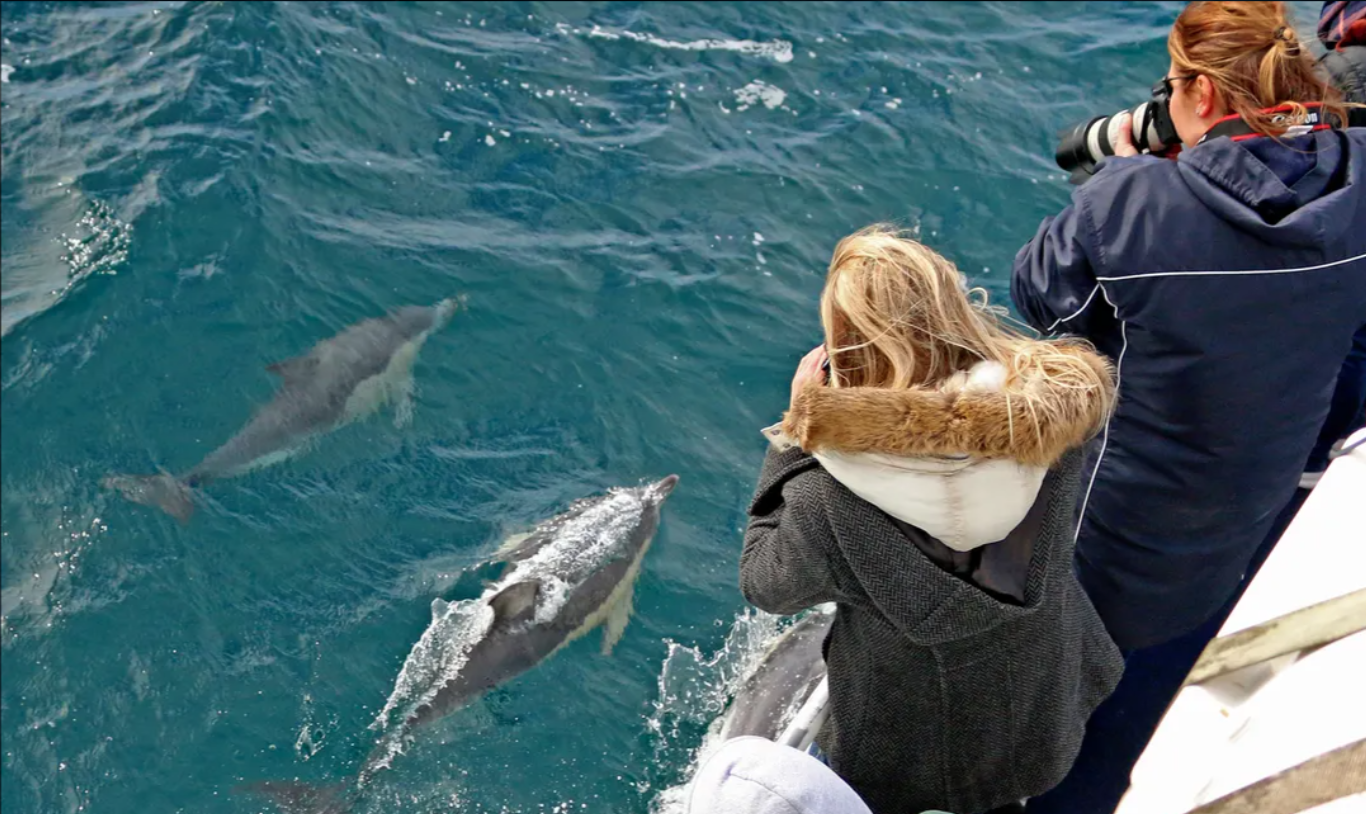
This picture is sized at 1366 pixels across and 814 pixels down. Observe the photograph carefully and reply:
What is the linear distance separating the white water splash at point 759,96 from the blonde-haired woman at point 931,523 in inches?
304

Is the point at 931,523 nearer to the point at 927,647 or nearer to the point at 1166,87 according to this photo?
the point at 927,647

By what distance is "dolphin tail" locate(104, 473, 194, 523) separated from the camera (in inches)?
272

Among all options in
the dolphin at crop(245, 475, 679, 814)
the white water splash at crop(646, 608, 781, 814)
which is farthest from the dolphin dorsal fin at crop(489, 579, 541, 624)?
the white water splash at crop(646, 608, 781, 814)

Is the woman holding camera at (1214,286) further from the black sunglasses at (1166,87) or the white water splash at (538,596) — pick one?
the white water splash at (538,596)

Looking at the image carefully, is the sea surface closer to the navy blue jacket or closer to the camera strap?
the navy blue jacket

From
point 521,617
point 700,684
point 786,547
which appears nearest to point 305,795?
point 521,617

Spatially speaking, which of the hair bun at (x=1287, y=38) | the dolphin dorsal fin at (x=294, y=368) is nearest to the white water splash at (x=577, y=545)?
the dolphin dorsal fin at (x=294, y=368)

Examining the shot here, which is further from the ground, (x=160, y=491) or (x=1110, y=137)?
(x=1110, y=137)

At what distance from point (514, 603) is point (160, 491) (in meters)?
2.36

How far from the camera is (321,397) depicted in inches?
305

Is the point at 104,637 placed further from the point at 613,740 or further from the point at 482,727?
the point at 613,740

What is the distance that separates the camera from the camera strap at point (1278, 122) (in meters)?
3.35

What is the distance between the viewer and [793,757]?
2.75 meters

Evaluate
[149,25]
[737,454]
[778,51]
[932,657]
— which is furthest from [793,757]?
[149,25]
